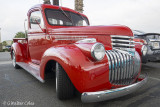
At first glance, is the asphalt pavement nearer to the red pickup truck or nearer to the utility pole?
the red pickup truck

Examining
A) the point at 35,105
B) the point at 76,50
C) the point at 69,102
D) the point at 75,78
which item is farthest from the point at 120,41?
the point at 35,105

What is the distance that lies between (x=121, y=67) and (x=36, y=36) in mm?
2244

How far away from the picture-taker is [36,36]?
122 inches

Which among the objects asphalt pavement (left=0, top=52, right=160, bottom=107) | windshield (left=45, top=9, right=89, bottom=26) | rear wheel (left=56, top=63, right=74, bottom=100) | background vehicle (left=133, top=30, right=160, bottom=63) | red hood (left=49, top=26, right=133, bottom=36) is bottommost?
asphalt pavement (left=0, top=52, right=160, bottom=107)

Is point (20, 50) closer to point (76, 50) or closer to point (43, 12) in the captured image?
point (43, 12)

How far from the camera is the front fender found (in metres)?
1.50

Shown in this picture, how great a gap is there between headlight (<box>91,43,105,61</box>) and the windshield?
4.96 feet

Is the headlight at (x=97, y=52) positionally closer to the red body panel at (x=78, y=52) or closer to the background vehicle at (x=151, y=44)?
the red body panel at (x=78, y=52)

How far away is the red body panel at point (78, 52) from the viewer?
4.99ft

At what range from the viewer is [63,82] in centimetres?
174

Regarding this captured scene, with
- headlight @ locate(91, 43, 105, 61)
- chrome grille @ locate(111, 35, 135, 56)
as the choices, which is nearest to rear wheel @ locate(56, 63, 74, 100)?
headlight @ locate(91, 43, 105, 61)

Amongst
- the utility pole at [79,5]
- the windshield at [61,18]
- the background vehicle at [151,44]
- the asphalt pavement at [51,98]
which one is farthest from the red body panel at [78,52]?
the utility pole at [79,5]

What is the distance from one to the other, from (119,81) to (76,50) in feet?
2.44

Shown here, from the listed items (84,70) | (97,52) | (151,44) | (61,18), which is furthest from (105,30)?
(151,44)
